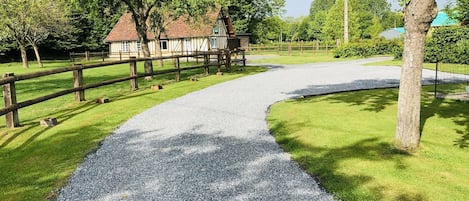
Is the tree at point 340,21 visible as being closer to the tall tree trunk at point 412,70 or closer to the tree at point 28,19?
the tree at point 28,19

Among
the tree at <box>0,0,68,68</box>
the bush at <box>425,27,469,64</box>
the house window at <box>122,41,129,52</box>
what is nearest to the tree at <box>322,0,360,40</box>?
the house window at <box>122,41,129,52</box>

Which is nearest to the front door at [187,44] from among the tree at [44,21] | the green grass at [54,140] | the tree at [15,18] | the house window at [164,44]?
the house window at [164,44]

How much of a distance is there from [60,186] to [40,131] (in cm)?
343

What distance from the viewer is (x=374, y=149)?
5.97 m

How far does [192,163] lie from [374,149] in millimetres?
2814

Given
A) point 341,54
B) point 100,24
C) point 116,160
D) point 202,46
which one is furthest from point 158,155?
point 100,24

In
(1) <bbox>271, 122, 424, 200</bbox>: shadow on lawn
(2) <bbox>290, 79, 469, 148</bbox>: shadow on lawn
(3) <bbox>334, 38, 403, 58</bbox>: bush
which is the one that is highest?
(3) <bbox>334, 38, 403, 58</bbox>: bush

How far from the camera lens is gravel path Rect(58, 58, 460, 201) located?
442cm

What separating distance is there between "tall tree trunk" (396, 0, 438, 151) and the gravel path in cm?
190

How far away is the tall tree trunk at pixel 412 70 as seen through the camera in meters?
5.60

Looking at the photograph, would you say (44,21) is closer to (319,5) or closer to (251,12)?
(251,12)

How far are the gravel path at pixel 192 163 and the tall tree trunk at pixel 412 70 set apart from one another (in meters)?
1.90

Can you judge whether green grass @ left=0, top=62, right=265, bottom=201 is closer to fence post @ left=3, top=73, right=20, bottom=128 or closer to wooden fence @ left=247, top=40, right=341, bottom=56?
fence post @ left=3, top=73, right=20, bottom=128

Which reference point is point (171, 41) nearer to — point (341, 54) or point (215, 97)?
point (341, 54)
